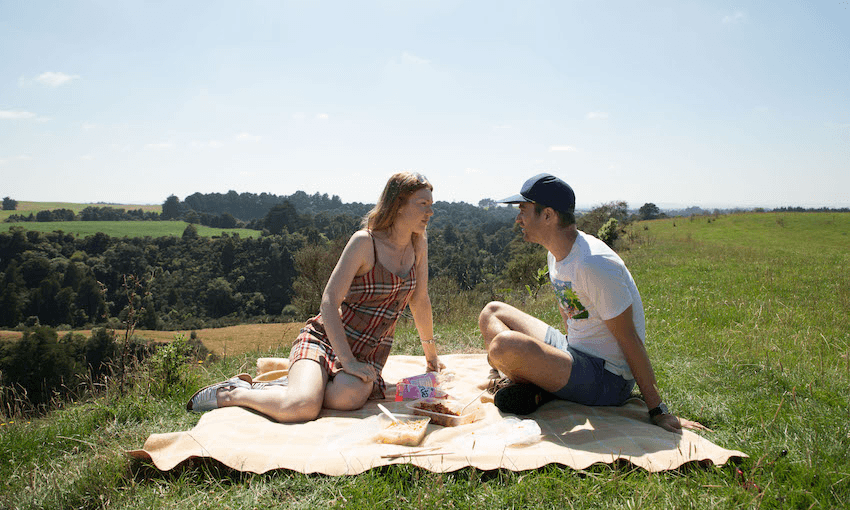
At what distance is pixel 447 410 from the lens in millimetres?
3229

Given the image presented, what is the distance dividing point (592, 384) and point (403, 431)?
135 cm

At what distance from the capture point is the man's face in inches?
127

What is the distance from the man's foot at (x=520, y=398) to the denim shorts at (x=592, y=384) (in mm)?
137

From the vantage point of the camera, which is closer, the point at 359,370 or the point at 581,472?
the point at 581,472

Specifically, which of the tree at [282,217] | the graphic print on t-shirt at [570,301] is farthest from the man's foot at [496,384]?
the tree at [282,217]

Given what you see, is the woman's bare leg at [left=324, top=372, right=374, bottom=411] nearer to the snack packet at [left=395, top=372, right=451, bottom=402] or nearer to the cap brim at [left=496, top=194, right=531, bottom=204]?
the snack packet at [left=395, top=372, right=451, bottom=402]

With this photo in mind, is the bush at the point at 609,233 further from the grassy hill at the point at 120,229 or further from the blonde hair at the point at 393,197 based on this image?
the grassy hill at the point at 120,229

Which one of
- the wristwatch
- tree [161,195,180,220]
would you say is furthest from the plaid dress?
tree [161,195,180,220]

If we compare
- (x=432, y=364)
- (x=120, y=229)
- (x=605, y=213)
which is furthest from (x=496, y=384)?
(x=120, y=229)

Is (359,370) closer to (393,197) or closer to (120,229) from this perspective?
(393,197)

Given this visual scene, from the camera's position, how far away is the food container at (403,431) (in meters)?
2.73

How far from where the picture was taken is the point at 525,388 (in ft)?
10.8

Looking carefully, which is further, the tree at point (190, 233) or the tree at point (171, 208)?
the tree at point (171, 208)

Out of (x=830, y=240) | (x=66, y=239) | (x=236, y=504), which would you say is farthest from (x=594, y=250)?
(x=66, y=239)
